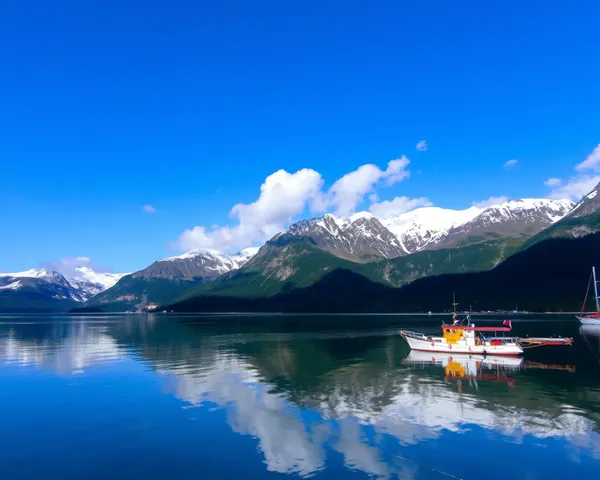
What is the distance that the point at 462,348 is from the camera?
116 metres

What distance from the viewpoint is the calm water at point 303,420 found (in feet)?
126

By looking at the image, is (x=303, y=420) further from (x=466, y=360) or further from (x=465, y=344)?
(x=465, y=344)

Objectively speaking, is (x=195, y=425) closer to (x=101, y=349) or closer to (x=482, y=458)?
(x=482, y=458)

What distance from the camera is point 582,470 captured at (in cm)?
3738

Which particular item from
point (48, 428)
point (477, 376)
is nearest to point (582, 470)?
point (477, 376)

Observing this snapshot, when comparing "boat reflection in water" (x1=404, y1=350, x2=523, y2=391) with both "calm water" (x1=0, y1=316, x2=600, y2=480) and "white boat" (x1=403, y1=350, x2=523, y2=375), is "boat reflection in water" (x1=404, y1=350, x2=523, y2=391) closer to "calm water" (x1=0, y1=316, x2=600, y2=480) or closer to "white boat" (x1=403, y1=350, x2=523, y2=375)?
"white boat" (x1=403, y1=350, x2=523, y2=375)

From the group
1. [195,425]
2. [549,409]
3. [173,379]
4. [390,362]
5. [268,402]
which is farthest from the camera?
[390,362]

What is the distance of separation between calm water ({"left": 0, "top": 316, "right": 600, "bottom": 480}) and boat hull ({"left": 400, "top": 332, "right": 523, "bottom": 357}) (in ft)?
45.0

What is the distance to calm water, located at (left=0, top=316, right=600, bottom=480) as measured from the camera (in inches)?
1516

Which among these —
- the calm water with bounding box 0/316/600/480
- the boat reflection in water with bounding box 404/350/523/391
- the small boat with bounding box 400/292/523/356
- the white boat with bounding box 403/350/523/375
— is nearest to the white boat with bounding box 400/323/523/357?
the small boat with bounding box 400/292/523/356

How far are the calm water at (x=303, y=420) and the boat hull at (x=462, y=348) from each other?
45.0 ft

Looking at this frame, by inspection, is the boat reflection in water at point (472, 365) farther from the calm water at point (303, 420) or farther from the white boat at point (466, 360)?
the calm water at point (303, 420)

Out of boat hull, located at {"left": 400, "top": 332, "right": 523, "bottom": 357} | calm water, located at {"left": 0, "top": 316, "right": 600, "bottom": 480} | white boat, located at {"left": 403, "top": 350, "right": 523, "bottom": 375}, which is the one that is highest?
calm water, located at {"left": 0, "top": 316, "right": 600, "bottom": 480}

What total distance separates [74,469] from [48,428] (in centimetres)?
1611
